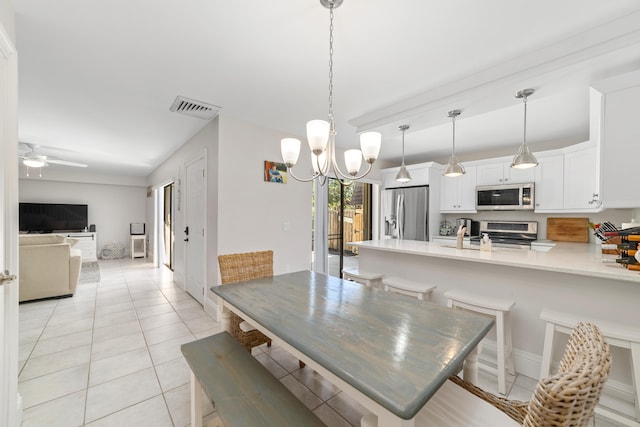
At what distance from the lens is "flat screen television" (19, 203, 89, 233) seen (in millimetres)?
6297

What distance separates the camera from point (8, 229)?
135cm

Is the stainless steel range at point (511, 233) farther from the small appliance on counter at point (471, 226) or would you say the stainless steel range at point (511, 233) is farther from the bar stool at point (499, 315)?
the bar stool at point (499, 315)

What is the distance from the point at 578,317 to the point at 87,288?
20.4 ft

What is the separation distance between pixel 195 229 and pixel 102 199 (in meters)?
5.71

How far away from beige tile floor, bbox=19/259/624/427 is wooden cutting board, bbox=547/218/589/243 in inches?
109

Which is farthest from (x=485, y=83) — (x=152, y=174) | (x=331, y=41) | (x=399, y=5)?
(x=152, y=174)

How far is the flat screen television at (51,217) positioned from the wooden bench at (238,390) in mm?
7683

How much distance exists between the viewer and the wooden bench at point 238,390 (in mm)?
1065

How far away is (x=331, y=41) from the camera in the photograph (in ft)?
A: 5.46

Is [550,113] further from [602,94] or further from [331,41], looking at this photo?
[331,41]

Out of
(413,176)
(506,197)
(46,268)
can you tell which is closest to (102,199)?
(46,268)

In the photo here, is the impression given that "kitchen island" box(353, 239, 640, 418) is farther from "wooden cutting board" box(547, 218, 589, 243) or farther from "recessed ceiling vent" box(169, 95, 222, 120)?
"recessed ceiling vent" box(169, 95, 222, 120)

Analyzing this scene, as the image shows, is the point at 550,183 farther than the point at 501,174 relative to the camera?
No

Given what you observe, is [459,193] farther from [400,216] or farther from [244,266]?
[244,266]
